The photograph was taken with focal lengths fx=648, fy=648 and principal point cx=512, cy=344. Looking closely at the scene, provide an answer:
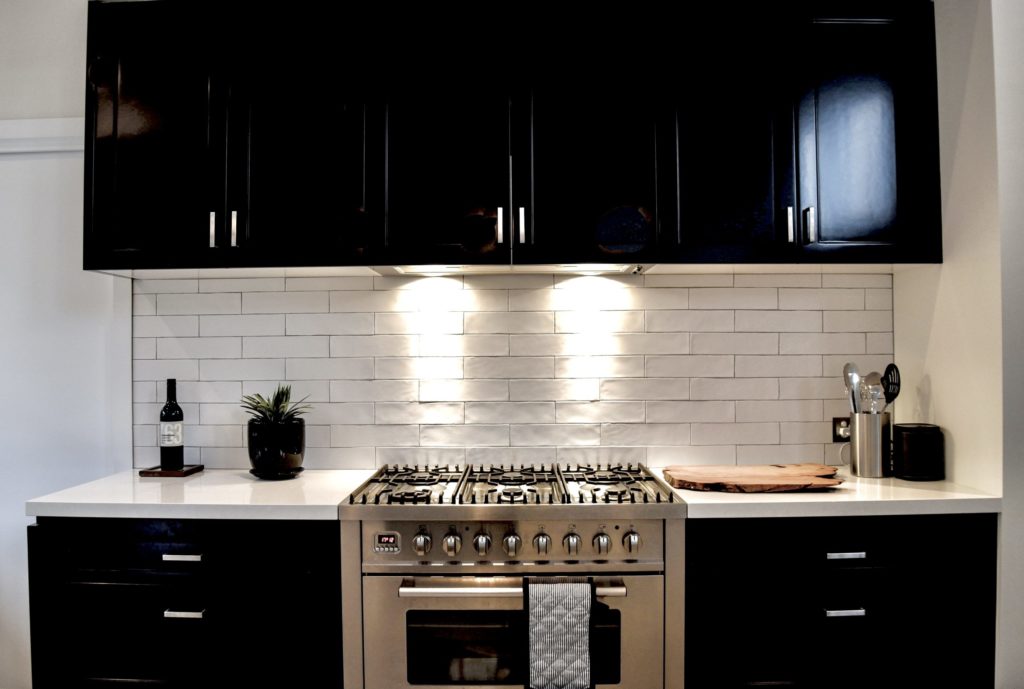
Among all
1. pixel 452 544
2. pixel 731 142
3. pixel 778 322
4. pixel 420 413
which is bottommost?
pixel 452 544

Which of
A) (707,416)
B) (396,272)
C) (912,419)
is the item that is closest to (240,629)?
(396,272)

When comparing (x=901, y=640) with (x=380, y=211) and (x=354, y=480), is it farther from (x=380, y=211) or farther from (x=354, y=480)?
(x=380, y=211)

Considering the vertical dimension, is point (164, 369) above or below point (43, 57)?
below

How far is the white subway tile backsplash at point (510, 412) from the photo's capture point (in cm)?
254

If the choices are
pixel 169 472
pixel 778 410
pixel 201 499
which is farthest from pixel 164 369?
pixel 778 410

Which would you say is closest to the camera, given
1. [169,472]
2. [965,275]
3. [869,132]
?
[965,275]

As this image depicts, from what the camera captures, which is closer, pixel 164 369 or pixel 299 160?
pixel 299 160

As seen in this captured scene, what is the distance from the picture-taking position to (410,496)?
6.57ft

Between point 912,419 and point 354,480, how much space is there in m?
2.08

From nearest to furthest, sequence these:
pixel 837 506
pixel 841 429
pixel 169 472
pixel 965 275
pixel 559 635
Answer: pixel 559 635 → pixel 837 506 → pixel 965 275 → pixel 169 472 → pixel 841 429

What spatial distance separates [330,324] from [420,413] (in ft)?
1.64

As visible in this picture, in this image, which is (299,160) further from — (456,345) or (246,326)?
(456,345)

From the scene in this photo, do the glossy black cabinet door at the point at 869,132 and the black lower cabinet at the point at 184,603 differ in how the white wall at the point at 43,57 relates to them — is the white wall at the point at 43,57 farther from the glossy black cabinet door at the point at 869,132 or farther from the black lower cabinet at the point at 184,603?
the glossy black cabinet door at the point at 869,132

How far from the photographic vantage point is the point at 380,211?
85.5 inches
